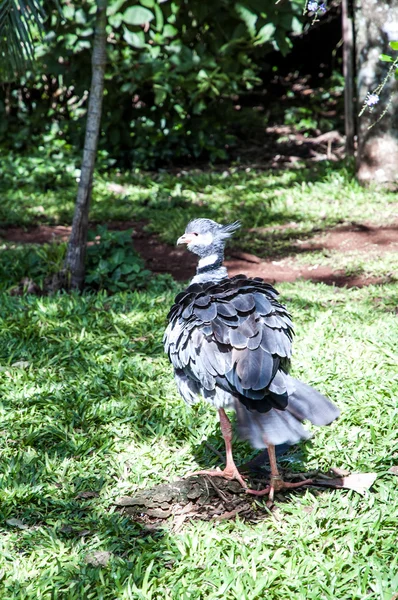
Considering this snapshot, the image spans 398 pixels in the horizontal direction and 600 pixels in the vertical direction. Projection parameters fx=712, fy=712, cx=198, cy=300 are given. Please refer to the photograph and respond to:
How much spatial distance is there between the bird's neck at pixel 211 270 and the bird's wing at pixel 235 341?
0.28 m

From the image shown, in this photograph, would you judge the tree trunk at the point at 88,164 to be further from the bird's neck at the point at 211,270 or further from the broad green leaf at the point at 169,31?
the broad green leaf at the point at 169,31

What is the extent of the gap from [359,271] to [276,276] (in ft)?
2.25

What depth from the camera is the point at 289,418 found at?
2.86 metres

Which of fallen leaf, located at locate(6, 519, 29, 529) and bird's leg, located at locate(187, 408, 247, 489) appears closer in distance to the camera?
fallen leaf, located at locate(6, 519, 29, 529)

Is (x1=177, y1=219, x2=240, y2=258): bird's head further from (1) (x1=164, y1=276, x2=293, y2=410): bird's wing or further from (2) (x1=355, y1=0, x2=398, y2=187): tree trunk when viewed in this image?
(2) (x1=355, y1=0, x2=398, y2=187): tree trunk

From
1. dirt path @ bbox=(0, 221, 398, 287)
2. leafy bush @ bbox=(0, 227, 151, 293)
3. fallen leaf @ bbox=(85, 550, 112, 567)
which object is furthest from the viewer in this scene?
dirt path @ bbox=(0, 221, 398, 287)

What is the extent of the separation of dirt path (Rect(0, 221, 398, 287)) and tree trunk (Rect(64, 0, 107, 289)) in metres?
0.62

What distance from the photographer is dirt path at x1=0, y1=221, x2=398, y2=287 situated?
599cm

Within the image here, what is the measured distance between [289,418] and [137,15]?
249 inches

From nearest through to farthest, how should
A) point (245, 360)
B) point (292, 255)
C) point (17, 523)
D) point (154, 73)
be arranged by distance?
point (245, 360) → point (17, 523) → point (292, 255) → point (154, 73)

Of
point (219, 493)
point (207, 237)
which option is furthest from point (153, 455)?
point (207, 237)

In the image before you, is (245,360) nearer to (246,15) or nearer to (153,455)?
(153,455)

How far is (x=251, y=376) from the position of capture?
287cm

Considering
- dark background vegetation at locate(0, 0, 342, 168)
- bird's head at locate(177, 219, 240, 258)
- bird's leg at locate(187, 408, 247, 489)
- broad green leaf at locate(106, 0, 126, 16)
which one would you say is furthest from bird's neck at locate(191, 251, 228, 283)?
broad green leaf at locate(106, 0, 126, 16)
